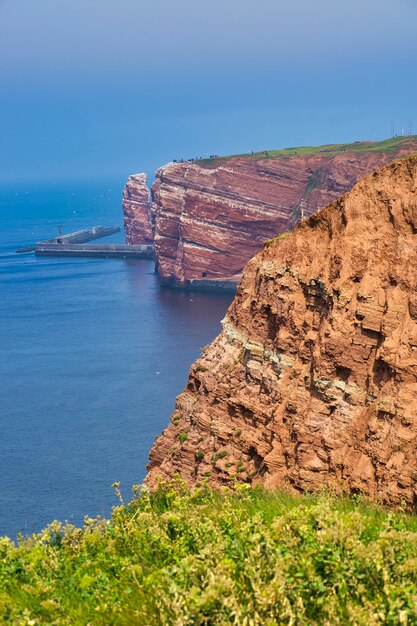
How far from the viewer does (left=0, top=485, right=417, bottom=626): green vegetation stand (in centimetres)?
1520

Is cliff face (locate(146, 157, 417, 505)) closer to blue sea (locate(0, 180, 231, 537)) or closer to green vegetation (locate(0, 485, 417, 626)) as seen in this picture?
green vegetation (locate(0, 485, 417, 626))

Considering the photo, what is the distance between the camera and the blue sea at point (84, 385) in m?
75.6

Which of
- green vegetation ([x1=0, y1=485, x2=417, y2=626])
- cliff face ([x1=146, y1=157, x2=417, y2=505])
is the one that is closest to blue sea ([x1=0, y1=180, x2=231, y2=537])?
cliff face ([x1=146, y1=157, x2=417, y2=505])

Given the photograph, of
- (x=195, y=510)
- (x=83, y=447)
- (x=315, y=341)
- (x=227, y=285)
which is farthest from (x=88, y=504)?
(x=227, y=285)

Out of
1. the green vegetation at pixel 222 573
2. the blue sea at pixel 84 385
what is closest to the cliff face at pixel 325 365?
the green vegetation at pixel 222 573

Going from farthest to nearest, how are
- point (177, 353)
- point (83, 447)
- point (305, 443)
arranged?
point (177, 353) < point (83, 447) < point (305, 443)

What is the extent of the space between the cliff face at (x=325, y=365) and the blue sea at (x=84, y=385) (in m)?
13.7

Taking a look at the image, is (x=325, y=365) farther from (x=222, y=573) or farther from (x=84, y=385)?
(x=84, y=385)

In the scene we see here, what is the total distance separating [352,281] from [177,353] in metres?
94.2

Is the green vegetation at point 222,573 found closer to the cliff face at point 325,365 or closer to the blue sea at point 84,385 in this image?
the cliff face at point 325,365

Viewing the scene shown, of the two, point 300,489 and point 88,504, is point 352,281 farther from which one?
point 88,504

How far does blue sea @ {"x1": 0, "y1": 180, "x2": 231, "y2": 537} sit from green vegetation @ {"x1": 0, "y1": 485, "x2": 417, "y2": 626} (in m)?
27.6

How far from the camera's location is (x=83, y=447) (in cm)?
8681

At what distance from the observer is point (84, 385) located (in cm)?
11169
